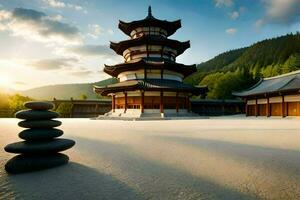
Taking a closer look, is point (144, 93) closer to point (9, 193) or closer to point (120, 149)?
point (120, 149)

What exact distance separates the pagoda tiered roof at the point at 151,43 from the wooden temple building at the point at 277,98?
12186 mm

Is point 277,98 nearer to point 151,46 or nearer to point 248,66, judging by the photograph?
point 151,46

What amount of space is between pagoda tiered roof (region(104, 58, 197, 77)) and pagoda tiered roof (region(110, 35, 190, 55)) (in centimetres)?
228

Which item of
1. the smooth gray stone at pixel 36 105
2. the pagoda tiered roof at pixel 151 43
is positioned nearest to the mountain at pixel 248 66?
the pagoda tiered roof at pixel 151 43

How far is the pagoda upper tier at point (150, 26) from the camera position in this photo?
3459cm

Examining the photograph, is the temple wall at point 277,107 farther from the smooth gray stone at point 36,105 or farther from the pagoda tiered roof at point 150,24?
the smooth gray stone at point 36,105

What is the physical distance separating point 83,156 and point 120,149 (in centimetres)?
137

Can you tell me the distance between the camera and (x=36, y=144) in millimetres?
6004

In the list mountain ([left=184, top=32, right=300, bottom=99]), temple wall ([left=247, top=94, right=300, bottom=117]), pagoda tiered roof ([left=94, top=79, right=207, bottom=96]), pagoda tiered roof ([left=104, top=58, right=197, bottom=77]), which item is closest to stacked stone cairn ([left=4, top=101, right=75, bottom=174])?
pagoda tiered roof ([left=94, top=79, right=207, bottom=96])

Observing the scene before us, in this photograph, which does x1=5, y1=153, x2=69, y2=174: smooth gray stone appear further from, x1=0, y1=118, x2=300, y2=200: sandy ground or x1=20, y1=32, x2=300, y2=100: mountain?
x1=20, y1=32, x2=300, y2=100: mountain

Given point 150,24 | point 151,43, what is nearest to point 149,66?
point 151,43

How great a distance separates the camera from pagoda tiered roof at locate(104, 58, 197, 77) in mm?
30219

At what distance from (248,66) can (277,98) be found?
3644 inches

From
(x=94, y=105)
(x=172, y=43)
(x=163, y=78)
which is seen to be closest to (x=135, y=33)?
(x=172, y=43)
